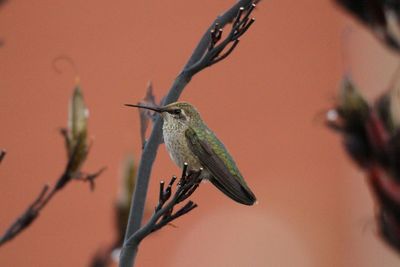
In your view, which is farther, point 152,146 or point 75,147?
point 75,147

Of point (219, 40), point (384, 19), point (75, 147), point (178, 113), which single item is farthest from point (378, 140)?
point (75, 147)

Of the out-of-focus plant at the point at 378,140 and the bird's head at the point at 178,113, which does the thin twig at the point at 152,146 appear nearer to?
the bird's head at the point at 178,113

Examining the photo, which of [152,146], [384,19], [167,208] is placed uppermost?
[384,19]

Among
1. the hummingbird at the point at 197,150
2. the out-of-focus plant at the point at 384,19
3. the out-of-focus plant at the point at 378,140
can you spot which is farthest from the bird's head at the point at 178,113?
the out-of-focus plant at the point at 384,19

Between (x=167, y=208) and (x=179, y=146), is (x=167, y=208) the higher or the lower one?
the lower one

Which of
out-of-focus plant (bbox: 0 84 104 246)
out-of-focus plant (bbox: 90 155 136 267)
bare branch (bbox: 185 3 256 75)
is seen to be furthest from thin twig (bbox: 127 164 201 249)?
out-of-focus plant (bbox: 90 155 136 267)

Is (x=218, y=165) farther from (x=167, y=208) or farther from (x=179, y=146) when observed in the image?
(x=167, y=208)

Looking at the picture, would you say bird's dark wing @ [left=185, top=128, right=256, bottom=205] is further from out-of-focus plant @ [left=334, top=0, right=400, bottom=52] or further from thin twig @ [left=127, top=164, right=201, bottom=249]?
out-of-focus plant @ [left=334, top=0, right=400, bottom=52]
